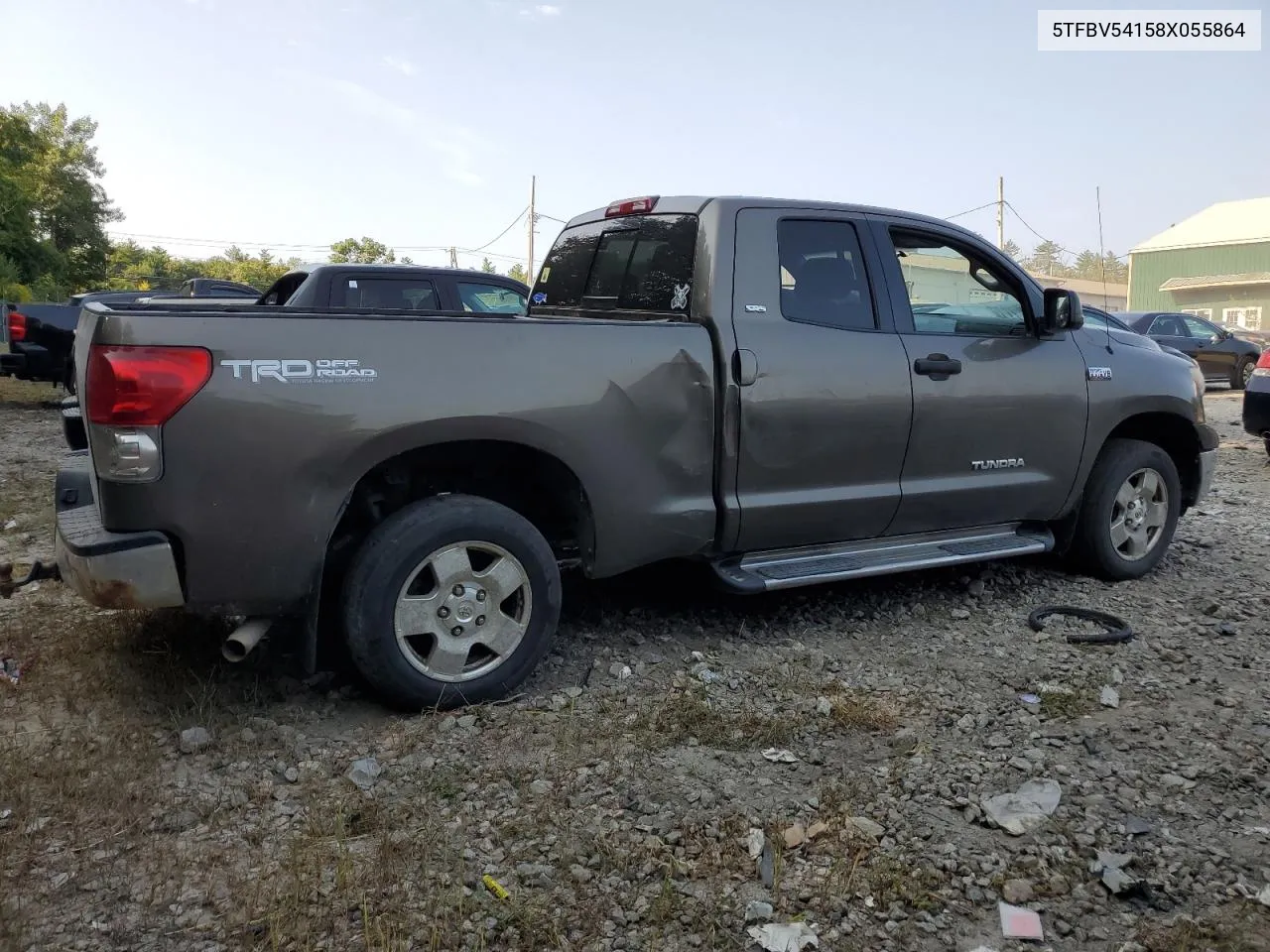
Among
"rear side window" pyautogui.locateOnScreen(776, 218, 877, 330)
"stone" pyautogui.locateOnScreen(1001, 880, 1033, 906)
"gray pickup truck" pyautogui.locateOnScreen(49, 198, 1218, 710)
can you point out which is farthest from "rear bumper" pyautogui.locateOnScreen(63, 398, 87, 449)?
"stone" pyautogui.locateOnScreen(1001, 880, 1033, 906)

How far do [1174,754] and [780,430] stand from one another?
6.03 feet

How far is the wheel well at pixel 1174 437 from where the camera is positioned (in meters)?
5.56

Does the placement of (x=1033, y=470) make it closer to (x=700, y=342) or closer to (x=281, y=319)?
(x=700, y=342)

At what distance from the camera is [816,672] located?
4109mm

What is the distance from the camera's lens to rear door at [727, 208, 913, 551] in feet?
13.6

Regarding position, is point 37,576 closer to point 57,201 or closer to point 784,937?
point 784,937

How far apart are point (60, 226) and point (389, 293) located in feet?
143

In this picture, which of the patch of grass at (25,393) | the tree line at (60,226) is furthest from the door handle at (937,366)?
the tree line at (60,226)

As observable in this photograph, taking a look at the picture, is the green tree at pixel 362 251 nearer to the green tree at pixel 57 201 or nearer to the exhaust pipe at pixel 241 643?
the green tree at pixel 57 201

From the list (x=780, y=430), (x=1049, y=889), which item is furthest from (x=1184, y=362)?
(x=1049, y=889)

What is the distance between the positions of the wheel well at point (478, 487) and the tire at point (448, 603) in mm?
187

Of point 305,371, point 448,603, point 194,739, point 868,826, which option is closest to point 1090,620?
point 868,826

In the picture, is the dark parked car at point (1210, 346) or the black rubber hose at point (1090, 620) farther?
the dark parked car at point (1210, 346)

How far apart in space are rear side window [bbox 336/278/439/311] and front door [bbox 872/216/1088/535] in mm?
4338
